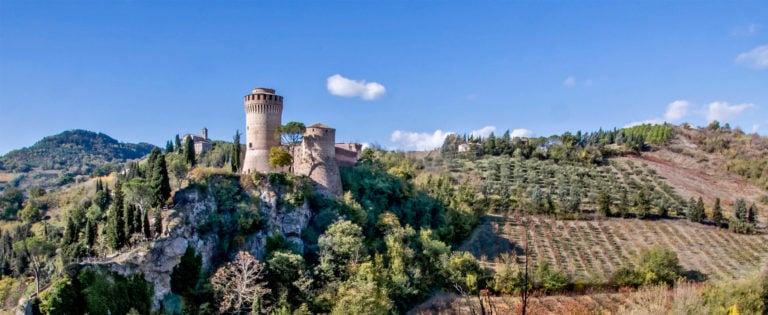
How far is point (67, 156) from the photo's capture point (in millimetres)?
126438

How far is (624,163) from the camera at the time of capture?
3027 inches

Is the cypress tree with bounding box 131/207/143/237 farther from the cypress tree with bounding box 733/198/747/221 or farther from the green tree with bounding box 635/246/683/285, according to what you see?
the cypress tree with bounding box 733/198/747/221

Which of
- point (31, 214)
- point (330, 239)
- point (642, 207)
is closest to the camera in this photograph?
point (330, 239)

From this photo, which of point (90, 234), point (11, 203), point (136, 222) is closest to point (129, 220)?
point (136, 222)

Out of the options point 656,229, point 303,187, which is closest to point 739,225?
point 656,229

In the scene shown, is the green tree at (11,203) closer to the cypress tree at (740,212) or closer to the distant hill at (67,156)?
the distant hill at (67,156)

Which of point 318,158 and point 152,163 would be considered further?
point 318,158

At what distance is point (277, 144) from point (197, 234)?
12239mm

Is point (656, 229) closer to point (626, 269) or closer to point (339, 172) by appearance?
point (626, 269)

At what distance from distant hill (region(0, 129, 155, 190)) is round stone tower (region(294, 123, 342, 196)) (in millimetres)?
84342

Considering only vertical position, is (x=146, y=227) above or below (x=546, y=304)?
above

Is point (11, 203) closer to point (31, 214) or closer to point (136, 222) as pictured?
point (31, 214)

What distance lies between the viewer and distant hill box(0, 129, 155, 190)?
112m

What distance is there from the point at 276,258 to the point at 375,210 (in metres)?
14.2
